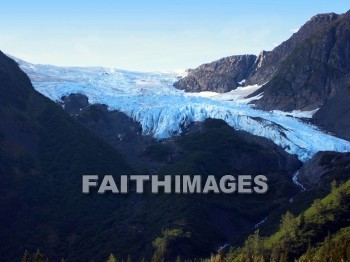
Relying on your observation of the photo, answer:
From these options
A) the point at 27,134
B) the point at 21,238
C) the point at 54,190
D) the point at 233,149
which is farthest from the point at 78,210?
the point at 233,149

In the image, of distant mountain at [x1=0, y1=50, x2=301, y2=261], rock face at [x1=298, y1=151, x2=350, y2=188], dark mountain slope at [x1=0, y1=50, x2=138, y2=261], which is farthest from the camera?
rock face at [x1=298, y1=151, x2=350, y2=188]

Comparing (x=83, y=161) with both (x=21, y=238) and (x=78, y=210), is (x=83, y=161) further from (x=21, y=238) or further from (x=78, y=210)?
(x=21, y=238)

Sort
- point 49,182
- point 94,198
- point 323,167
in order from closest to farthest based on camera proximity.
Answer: point 94,198 < point 49,182 < point 323,167

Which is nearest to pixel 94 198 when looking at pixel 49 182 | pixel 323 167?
pixel 49 182

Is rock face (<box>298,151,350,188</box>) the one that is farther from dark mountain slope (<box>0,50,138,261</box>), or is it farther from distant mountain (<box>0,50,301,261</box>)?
dark mountain slope (<box>0,50,138,261</box>)

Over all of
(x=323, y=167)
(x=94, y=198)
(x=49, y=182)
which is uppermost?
(x=323, y=167)

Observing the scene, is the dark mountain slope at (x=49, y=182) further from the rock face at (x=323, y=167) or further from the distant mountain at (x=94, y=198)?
the rock face at (x=323, y=167)

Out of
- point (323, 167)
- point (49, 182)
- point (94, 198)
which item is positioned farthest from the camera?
point (323, 167)

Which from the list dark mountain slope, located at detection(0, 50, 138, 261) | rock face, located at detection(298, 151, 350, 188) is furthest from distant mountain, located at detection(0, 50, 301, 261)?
rock face, located at detection(298, 151, 350, 188)

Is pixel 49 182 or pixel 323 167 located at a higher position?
pixel 323 167

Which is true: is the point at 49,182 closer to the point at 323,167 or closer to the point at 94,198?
the point at 94,198

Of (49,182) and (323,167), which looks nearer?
(49,182)
